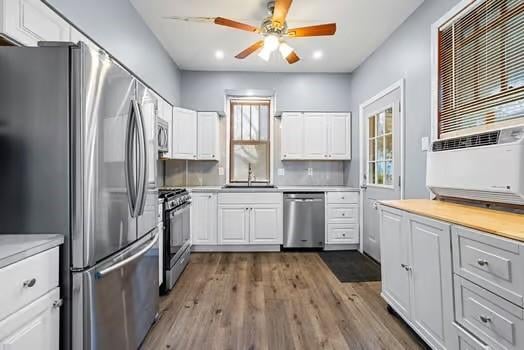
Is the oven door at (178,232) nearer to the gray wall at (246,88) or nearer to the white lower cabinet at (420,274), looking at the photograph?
the gray wall at (246,88)

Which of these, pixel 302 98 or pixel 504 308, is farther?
pixel 302 98

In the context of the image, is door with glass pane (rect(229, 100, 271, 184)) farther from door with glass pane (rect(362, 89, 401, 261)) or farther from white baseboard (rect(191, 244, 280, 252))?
door with glass pane (rect(362, 89, 401, 261))

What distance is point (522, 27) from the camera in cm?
165

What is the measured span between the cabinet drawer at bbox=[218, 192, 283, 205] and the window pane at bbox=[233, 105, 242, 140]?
1.19 metres

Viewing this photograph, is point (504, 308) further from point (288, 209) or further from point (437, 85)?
point (288, 209)

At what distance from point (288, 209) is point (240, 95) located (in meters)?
1.99

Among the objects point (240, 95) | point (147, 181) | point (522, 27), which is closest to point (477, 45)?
point (522, 27)

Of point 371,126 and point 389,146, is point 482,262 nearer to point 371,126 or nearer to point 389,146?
point 389,146

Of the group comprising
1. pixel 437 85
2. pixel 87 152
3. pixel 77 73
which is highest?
pixel 437 85

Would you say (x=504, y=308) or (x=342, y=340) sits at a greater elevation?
(x=504, y=308)

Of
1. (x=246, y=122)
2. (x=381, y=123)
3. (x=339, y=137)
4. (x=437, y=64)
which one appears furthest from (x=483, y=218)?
(x=246, y=122)

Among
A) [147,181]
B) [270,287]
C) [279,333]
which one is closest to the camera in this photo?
[147,181]

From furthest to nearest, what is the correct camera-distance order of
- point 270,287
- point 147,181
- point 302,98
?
point 302,98 → point 270,287 → point 147,181

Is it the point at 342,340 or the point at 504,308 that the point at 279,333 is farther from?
the point at 504,308
